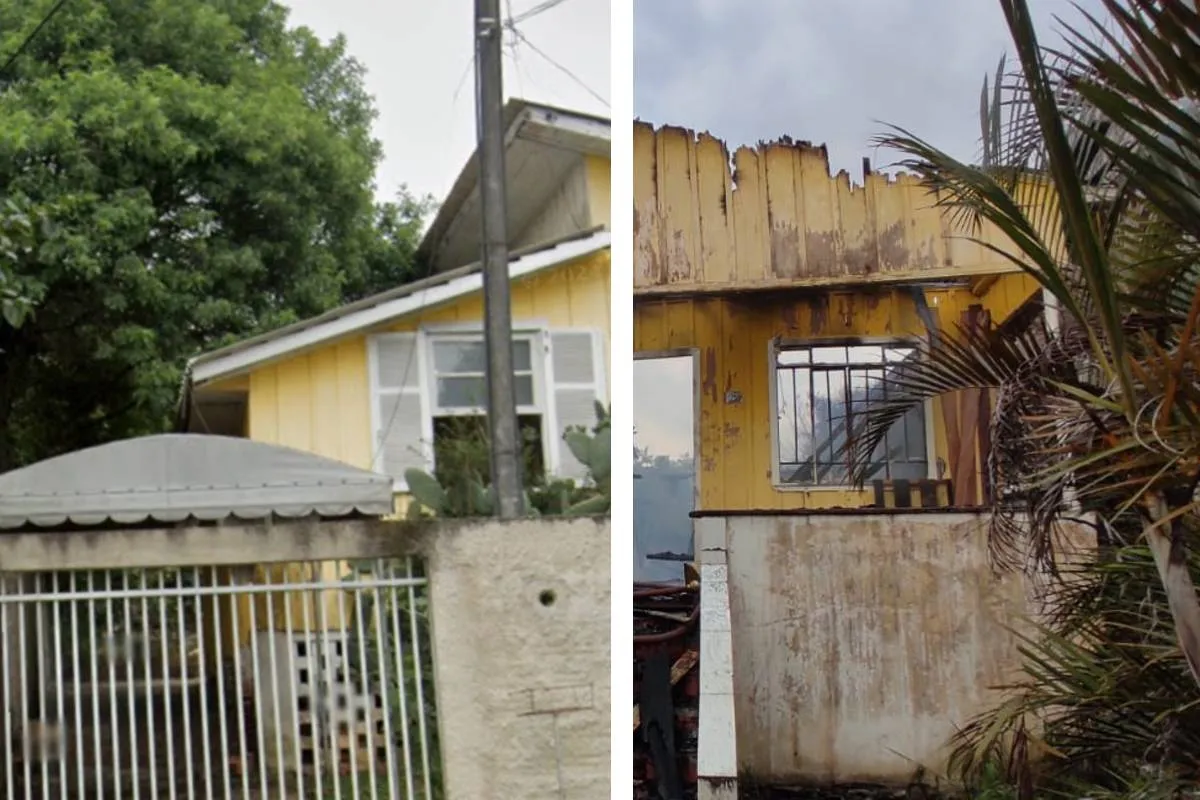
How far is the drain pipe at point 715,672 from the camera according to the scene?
224 cm

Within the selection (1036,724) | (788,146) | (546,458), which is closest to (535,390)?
(546,458)

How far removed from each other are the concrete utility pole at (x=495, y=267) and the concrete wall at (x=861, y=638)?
2.55 ft

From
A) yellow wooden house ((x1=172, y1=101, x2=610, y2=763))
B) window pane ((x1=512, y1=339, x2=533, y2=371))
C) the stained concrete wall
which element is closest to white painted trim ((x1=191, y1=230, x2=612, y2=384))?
yellow wooden house ((x1=172, y1=101, x2=610, y2=763))

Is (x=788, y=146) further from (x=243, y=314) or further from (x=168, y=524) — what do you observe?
(x=243, y=314)

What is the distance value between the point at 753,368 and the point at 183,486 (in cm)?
130

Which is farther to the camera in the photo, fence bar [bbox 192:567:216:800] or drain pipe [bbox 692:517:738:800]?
fence bar [bbox 192:567:216:800]

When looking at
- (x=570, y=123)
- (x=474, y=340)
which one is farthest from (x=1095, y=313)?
(x=474, y=340)

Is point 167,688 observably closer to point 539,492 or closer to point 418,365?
point 539,492

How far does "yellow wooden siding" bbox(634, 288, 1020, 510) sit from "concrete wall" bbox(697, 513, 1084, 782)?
5 cm

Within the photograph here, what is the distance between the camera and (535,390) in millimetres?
5051

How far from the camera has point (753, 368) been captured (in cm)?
234

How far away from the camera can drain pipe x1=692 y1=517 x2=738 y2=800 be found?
7.36ft

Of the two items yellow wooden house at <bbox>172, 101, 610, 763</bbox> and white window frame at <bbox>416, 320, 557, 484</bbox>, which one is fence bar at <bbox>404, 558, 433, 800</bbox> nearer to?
yellow wooden house at <bbox>172, 101, 610, 763</bbox>

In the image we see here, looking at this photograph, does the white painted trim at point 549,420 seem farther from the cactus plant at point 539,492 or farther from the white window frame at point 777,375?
the white window frame at point 777,375
